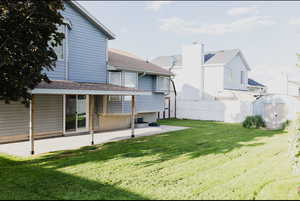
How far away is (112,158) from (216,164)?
339 centimetres

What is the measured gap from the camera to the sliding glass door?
517 inches

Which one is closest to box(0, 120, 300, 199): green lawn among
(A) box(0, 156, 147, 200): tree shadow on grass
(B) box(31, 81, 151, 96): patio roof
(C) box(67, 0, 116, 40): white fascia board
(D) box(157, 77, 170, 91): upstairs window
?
(A) box(0, 156, 147, 200): tree shadow on grass

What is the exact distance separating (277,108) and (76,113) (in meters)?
13.1

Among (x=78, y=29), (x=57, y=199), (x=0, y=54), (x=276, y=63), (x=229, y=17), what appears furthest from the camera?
(x=276, y=63)

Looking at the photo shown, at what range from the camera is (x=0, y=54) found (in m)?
6.50

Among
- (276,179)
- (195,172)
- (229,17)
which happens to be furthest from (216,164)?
(229,17)

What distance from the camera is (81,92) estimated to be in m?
10.5

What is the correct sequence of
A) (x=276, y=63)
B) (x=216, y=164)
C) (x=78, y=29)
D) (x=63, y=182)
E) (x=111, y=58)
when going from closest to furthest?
(x=63, y=182)
(x=216, y=164)
(x=78, y=29)
(x=111, y=58)
(x=276, y=63)

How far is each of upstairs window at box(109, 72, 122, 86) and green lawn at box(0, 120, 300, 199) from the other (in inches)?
220

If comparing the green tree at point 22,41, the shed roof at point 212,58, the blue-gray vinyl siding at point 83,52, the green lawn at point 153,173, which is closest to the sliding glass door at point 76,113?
the blue-gray vinyl siding at point 83,52

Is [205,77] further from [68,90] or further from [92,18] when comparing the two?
A: [68,90]

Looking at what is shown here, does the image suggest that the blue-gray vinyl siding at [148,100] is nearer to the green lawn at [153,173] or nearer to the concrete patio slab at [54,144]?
the concrete patio slab at [54,144]

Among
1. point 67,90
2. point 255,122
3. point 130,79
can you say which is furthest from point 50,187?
point 255,122

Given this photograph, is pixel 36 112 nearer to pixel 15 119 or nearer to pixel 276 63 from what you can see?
pixel 15 119
